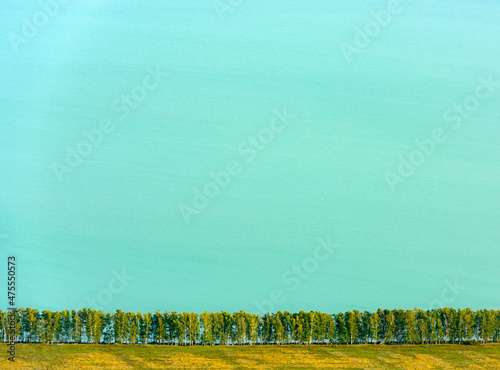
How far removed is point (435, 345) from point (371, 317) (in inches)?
424

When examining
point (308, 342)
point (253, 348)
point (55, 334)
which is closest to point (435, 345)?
point (308, 342)

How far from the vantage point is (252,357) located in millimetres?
123750

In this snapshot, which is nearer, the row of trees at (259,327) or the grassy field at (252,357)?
the grassy field at (252,357)

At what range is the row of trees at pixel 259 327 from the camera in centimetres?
12888

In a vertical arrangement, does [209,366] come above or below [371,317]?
below

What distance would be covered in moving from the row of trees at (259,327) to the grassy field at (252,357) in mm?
2706

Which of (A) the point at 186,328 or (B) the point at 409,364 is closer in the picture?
(B) the point at 409,364

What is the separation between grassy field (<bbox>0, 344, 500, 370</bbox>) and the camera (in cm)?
11788

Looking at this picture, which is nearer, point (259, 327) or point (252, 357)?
point (252, 357)

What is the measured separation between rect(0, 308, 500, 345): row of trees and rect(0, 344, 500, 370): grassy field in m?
2.71

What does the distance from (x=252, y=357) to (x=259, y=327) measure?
9504 mm

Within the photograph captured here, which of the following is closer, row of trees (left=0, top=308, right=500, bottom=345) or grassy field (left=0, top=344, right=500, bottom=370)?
grassy field (left=0, top=344, right=500, bottom=370)

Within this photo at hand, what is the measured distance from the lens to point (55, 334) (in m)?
128

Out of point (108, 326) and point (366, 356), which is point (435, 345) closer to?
point (366, 356)
